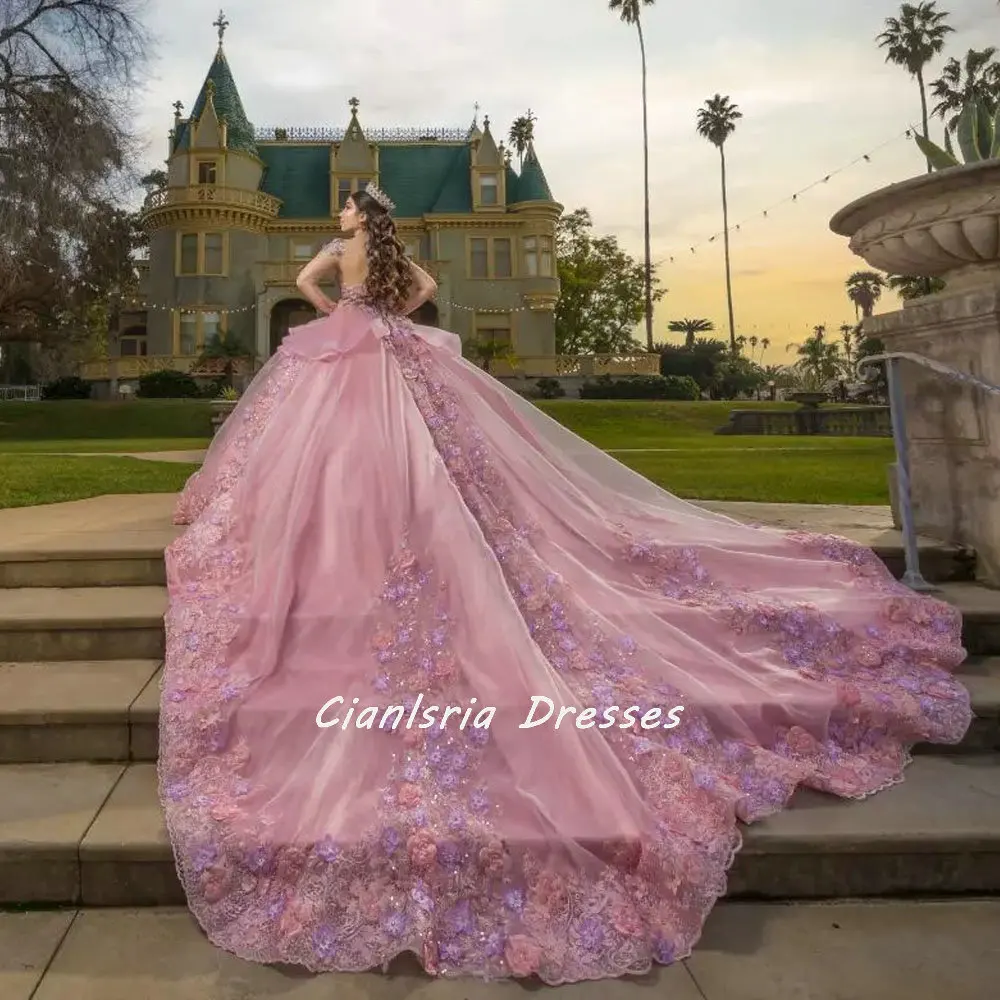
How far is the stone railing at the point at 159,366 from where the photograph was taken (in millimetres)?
33062

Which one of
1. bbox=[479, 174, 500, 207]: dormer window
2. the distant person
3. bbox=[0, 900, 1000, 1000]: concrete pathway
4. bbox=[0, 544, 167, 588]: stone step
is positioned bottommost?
bbox=[0, 900, 1000, 1000]: concrete pathway

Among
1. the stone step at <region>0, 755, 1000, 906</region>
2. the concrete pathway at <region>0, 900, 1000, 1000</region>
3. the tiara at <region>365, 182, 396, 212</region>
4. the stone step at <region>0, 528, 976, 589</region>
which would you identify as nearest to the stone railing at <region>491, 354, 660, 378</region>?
the tiara at <region>365, 182, 396, 212</region>

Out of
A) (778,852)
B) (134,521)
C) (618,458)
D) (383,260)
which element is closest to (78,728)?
(134,521)

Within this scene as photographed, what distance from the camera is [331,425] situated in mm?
3883

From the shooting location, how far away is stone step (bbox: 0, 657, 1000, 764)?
2850 millimetres

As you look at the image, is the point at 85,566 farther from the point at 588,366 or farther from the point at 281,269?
the point at 281,269

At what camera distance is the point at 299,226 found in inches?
1467

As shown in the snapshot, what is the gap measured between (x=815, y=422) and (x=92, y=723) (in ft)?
77.8

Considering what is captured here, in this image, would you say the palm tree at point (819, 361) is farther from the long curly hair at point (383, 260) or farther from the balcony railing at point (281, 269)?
the long curly hair at point (383, 260)

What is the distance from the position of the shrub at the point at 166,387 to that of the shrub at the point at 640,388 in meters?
16.7

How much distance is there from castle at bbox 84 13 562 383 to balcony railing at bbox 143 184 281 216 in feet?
0.20

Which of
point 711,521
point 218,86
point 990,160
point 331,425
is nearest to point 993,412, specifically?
point 990,160

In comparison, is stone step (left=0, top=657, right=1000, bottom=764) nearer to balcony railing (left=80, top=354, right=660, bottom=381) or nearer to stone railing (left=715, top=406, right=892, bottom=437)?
stone railing (left=715, top=406, right=892, bottom=437)

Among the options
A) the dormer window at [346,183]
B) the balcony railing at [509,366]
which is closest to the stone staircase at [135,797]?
the balcony railing at [509,366]
